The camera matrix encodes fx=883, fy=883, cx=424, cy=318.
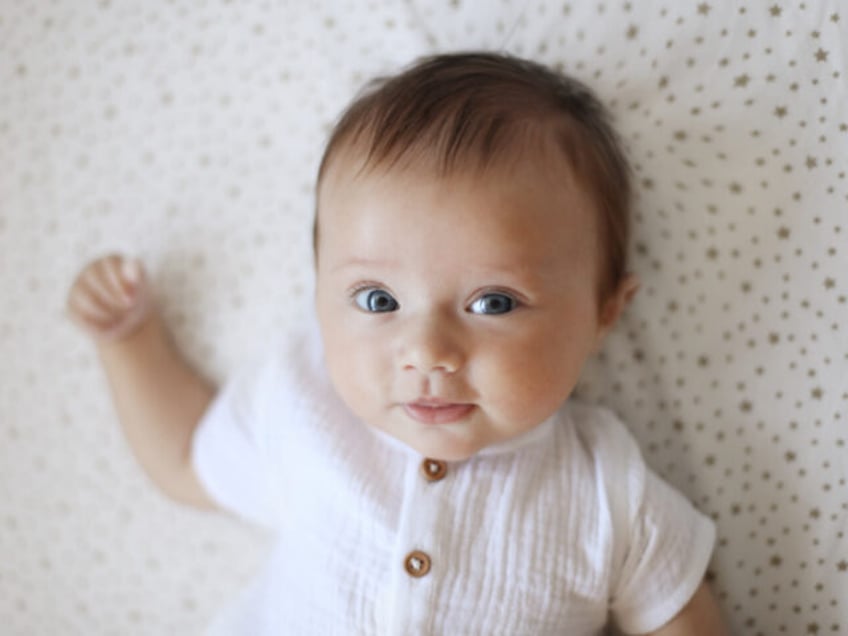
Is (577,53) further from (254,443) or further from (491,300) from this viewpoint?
(254,443)

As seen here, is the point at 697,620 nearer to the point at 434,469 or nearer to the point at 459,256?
the point at 434,469

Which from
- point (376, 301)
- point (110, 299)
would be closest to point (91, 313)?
point (110, 299)

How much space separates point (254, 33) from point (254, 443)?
577 mm

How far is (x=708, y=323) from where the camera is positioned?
1.15 m

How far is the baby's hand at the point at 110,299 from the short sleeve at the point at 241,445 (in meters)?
0.17

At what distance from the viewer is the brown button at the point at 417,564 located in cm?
98

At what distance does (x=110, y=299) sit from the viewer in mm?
1259

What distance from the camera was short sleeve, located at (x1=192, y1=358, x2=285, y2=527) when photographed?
46.0 inches

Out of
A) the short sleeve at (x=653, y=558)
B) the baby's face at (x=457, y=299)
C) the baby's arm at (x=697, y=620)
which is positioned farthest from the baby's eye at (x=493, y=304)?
the baby's arm at (x=697, y=620)

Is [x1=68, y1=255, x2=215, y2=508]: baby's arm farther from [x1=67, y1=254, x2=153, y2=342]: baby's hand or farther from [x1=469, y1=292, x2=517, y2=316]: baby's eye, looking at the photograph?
[x1=469, y1=292, x2=517, y2=316]: baby's eye

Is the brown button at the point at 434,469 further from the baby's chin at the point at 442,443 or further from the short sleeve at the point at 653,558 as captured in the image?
the short sleeve at the point at 653,558

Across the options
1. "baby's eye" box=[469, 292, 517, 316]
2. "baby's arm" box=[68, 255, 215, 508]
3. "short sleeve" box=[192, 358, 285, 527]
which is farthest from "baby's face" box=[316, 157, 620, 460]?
"baby's arm" box=[68, 255, 215, 508]

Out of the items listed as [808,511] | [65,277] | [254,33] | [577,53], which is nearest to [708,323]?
[808,511]

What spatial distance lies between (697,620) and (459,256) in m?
0.53
